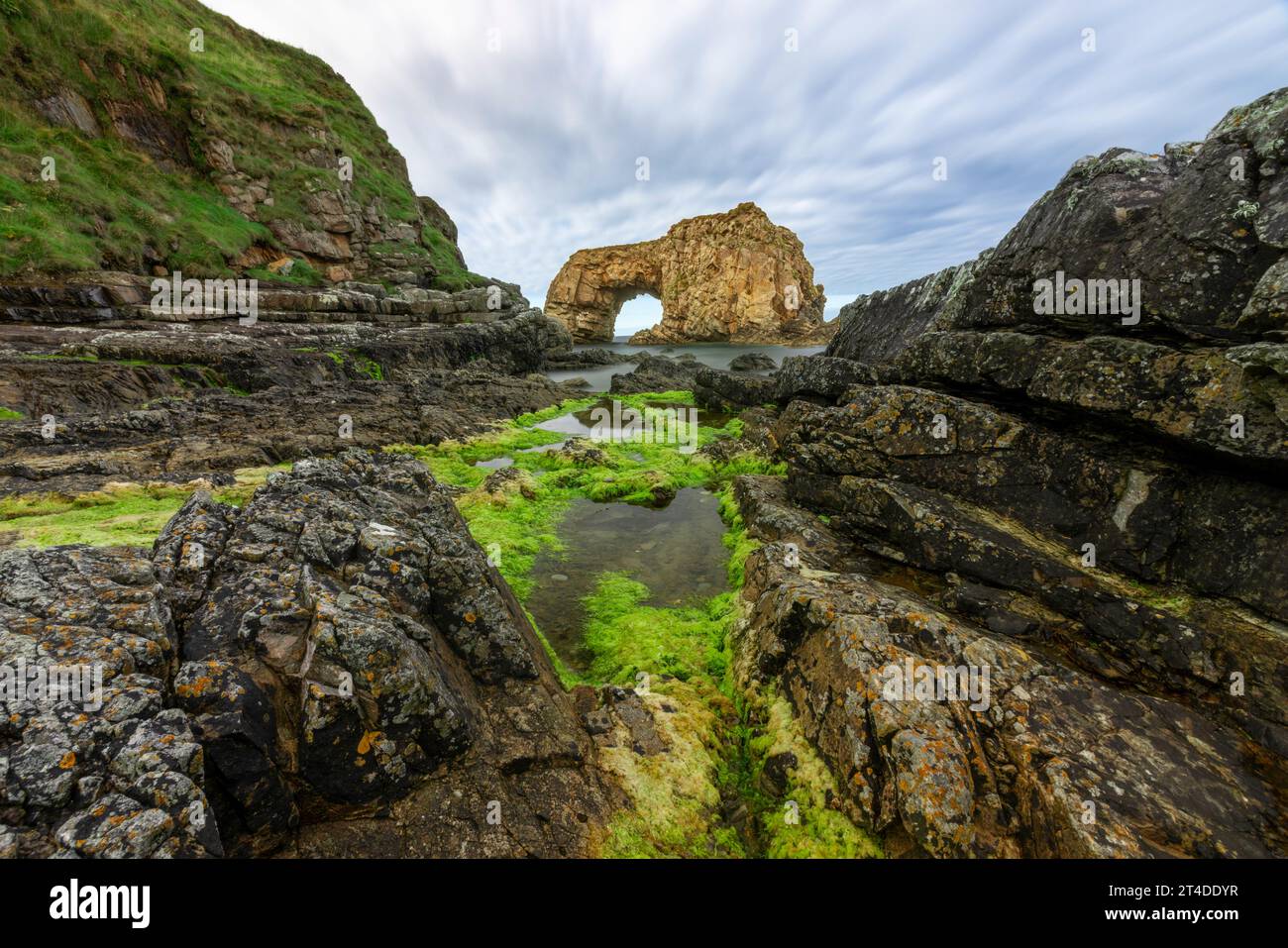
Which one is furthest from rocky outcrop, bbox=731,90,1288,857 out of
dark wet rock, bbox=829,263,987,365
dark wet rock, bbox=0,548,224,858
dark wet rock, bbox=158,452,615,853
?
dark wet rock, bbox=0,548,224,858

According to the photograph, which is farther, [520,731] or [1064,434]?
[1064,434]

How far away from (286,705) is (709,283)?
152 m

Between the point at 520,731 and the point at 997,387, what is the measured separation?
504 inches

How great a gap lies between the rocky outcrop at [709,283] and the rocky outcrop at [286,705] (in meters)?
135

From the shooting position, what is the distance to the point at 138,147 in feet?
149

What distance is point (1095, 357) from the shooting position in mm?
9383

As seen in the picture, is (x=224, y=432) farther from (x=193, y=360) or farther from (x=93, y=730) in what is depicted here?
(x=93, y=730)

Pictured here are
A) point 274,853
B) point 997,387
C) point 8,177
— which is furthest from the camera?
point 8,177

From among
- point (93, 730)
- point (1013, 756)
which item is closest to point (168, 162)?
point (93, 730)

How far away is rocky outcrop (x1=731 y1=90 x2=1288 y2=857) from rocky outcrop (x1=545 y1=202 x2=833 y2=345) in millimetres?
132620

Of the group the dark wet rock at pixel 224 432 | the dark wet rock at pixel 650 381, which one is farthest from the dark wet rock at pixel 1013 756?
the dark wet rock at pixel 650 381
